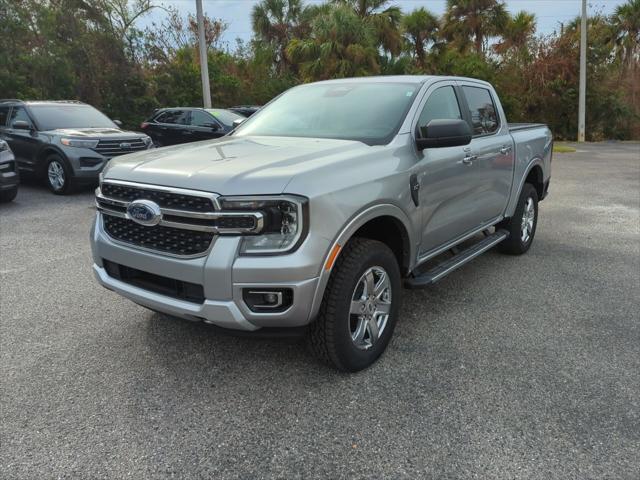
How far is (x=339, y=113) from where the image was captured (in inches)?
161

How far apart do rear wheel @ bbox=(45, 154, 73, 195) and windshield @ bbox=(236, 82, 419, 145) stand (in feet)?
20.0

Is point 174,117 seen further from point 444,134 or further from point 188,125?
point 444,134

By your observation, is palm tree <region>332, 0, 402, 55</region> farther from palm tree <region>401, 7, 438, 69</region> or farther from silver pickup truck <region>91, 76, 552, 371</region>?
silver pickup truck <region>91, 76, 552, 371</region>

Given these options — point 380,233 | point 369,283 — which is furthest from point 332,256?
point 380,233

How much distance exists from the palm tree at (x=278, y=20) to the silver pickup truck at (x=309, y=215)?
2722cm

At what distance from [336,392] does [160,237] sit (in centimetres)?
131

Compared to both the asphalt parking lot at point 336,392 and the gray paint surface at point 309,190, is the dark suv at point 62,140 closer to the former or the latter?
the asphalt parking lot at point 336,392

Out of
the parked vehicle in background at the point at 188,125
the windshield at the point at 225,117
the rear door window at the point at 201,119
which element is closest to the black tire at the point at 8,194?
the parked vehicle in background at the point at 188,125

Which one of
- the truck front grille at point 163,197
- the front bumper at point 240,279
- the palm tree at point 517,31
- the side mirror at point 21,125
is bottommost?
the front bumper at point 240,279

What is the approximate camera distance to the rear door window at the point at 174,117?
1339 cm

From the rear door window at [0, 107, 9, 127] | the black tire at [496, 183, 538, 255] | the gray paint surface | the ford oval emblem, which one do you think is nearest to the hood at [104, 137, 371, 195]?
the gray paint surface

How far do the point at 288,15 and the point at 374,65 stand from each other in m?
9.12

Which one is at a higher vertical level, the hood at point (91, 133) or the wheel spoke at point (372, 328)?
the hood at point (91, 133)

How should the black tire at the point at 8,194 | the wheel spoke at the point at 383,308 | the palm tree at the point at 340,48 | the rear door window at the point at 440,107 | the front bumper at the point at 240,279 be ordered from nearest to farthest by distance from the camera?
1. the front bumper at the point at 240,279
2. the wheel spoke at the point at 383,308
3. the rear door window at the point at 440,107
4. the black tire at the point at 8,194
5. the palm tree at the point at 340,48
